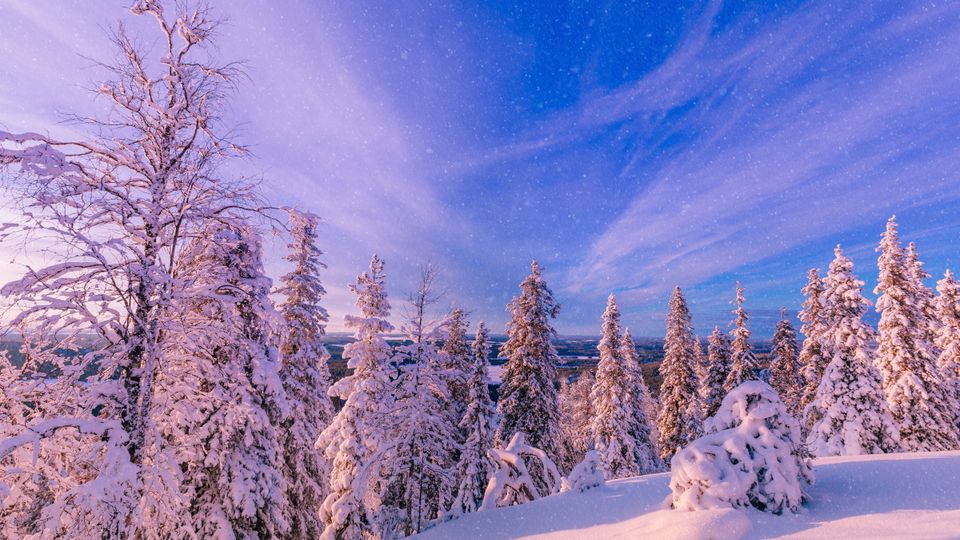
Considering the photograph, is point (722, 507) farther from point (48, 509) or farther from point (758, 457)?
point (48, 509)

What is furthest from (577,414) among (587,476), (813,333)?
(587,476)

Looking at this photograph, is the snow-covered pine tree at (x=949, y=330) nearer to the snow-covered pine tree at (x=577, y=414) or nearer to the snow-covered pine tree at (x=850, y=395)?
the snow-covered pine tree at (x=850, y=395)

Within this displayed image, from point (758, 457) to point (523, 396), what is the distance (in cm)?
1611

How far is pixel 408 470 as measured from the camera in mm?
17719

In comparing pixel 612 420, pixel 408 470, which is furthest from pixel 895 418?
pixel 408 470

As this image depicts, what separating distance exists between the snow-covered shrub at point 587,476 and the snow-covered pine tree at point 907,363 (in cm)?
1844

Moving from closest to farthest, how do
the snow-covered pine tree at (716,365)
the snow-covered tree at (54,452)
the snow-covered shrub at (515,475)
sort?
the snow-covered tree at (54,452)
the snow-covered shrub at (515,475)
the snow-covered pine tree at (716,365)

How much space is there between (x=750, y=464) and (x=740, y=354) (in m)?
27.1

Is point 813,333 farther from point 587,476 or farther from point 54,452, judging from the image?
point 54,452

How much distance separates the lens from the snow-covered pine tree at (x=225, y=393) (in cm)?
897

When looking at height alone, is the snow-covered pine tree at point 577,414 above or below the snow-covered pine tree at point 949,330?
below

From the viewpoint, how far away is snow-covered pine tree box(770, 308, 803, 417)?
109ft

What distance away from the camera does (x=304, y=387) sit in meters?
18.3

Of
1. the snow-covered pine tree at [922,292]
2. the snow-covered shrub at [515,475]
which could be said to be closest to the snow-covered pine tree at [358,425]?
the snow-covered shrub at [515,475]
